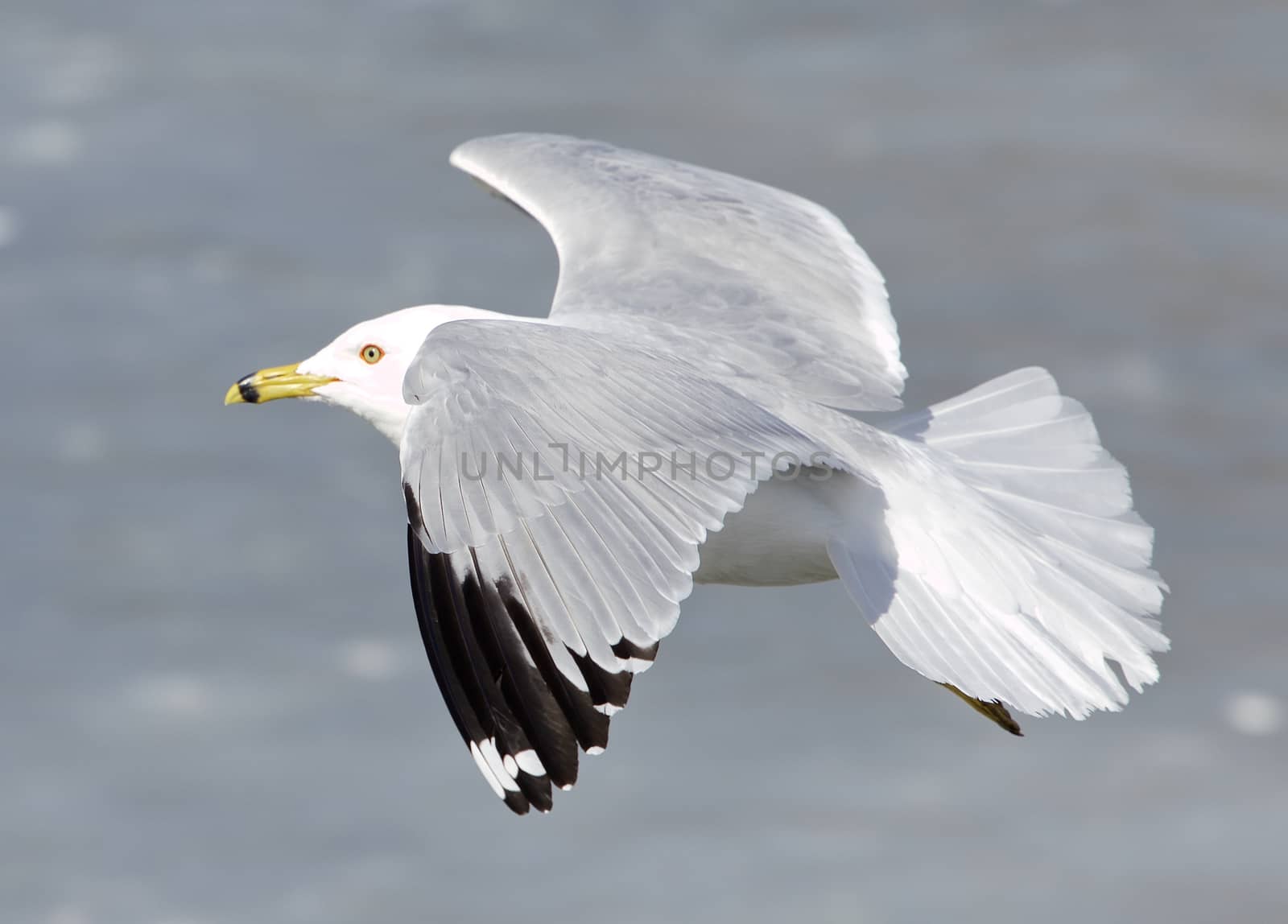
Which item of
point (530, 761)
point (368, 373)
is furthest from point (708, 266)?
point (530, 761)

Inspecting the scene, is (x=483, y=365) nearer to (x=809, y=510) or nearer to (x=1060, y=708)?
(x=809, y=510)

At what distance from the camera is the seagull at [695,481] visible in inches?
118

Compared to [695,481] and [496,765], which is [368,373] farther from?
[496,765]

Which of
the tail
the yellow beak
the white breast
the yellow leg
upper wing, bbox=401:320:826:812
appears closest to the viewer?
upper wing, bbox=401:320:826:812

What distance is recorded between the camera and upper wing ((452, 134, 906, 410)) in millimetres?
4168

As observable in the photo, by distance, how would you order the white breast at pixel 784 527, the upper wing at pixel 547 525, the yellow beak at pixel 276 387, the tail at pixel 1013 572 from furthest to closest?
1. the yellow beak at pixel 276 387
2. the white breast at pixel 784 527
3. the tail at pixel 1013 572
4. the upper wing at pixel 547 525

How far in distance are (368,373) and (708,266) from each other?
996mm

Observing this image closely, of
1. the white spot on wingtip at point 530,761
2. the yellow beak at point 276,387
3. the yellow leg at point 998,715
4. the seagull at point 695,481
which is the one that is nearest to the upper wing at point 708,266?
the seagull at point 695,481

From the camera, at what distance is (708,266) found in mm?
4652

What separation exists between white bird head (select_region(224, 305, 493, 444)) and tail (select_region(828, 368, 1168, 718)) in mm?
996

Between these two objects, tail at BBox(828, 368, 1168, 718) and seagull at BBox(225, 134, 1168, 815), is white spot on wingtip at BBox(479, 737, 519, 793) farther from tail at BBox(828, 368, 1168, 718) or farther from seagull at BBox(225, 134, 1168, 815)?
tail at BBox(828, 368, 1168, 718)

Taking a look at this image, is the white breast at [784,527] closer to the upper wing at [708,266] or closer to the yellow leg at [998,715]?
the upper wing at [708,266]

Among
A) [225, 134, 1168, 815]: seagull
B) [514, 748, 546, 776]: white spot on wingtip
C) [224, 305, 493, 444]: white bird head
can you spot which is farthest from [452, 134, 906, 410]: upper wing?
[514, 748, 546, 776]: white spot on wingtip

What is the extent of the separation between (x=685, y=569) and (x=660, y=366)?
0.60 metres
